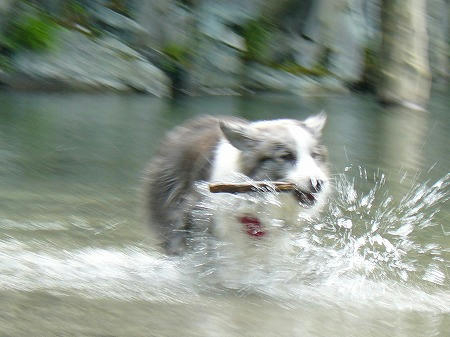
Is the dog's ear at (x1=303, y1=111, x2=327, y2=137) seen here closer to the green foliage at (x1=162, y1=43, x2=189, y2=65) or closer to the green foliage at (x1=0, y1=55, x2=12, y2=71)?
the green foliage at (x1=0, y1=55, x2=12, y2=71)

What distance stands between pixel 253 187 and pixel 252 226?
0.90 ft

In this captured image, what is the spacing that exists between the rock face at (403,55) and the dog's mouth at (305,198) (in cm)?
1397

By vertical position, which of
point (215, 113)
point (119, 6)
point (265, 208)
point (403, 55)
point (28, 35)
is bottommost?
point (28, 35)

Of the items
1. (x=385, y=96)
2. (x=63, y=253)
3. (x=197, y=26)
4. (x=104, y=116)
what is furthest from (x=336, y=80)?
(x=63, y=253)

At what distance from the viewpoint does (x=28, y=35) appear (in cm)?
1777

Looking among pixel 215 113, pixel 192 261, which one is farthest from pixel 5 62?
pixel 192 261

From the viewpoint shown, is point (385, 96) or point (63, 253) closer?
point (63, 253)

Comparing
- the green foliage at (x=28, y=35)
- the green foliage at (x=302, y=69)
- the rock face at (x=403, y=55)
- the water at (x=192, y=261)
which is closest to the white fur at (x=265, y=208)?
the water at (x=192, y=261)

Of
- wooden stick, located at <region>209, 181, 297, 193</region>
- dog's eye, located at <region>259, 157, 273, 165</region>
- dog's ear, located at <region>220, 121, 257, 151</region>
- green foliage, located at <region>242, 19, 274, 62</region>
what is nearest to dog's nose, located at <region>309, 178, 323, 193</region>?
wooden stick, located at <region>209, 181, 297, 193</region>

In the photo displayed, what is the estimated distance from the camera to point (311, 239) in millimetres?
6387

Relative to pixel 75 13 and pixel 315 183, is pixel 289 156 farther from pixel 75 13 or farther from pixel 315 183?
pixel 75 13

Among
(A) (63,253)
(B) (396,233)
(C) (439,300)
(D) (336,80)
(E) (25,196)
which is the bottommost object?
(D) (336,80)

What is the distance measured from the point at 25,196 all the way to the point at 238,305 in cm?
311

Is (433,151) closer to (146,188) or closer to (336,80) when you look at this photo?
(146,188)
